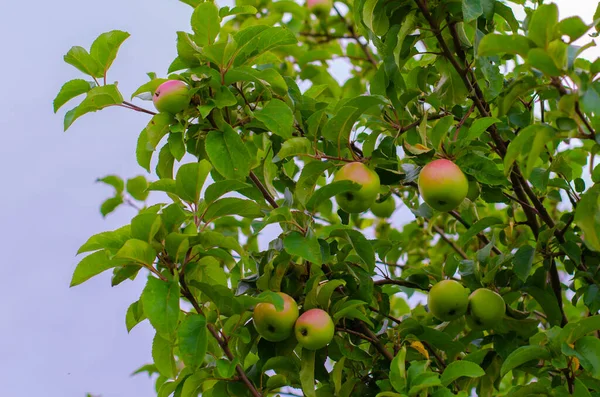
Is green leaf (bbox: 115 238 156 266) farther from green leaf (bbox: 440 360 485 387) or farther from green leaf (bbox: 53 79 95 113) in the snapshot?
green leaf (bbox: 440 360 485 387)

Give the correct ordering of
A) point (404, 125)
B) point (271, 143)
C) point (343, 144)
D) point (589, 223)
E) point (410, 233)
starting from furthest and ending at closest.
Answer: point (410, 233), point (271, 143), point (404, 125), point (343, 144), point (589, 223)

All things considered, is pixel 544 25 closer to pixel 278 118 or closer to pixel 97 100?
pixel 278 118

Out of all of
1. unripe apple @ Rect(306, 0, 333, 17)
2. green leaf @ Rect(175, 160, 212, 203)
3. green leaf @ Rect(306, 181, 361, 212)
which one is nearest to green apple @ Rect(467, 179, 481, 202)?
green leaf @ Rect(306, 181, 361, 212)

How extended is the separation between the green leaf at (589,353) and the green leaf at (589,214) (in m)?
0.24

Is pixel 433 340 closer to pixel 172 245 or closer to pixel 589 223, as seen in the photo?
pixel 589 223

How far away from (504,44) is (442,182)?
0.34 metres

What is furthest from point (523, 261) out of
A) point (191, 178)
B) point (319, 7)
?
point (319, 7)

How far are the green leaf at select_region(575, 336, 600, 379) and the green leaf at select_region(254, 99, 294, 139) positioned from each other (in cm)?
77

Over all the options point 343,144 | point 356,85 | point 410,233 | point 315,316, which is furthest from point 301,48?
point 315,316

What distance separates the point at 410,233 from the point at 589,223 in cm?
154

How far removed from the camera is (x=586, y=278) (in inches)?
73.1

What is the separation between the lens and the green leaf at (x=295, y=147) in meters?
1.58

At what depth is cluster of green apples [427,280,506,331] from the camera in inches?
71.2

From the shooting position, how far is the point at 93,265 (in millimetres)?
1489
